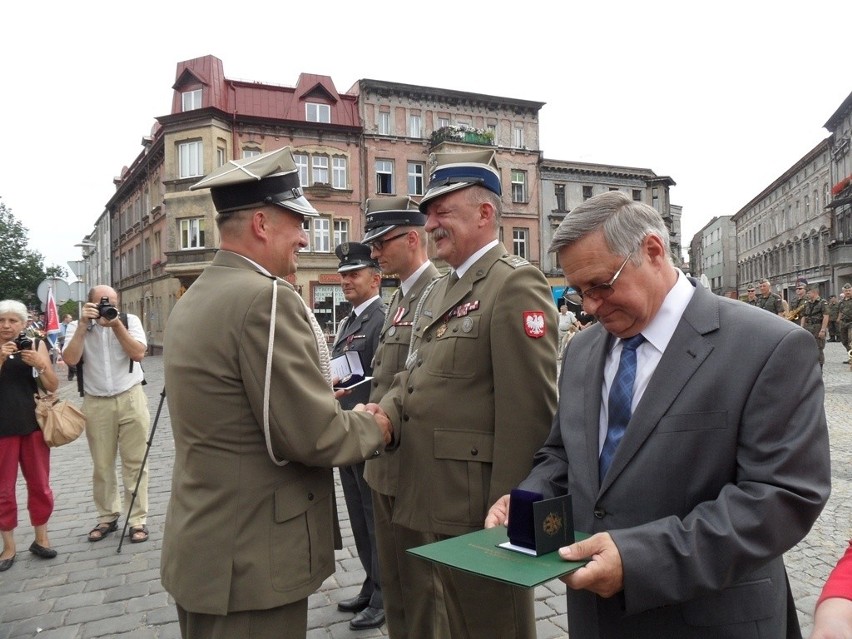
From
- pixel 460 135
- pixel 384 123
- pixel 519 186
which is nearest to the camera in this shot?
pixel 460 135

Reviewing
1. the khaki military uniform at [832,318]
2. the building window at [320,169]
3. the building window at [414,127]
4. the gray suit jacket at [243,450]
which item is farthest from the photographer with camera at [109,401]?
the building window at [414,127]

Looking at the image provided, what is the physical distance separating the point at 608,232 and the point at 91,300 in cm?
555

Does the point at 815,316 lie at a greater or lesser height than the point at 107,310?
lesser

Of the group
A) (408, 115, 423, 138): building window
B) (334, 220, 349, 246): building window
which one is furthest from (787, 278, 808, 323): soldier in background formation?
(408, 115, 423, 138): building window

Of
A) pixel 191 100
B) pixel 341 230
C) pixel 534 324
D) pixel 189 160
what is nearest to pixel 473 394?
pixel 534 324

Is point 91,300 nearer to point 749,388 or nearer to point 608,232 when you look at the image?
point 608,232

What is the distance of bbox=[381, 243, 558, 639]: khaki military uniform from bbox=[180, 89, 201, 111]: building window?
3236 cm

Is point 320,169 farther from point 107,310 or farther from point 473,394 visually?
point 473,394

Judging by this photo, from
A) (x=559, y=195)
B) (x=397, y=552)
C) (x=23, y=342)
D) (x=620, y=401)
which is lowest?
(x=397, y=552)

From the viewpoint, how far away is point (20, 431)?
5.27 metres

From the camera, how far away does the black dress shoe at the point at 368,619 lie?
12.5 ft

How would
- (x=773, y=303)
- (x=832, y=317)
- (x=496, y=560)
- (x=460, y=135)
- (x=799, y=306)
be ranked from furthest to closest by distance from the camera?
(x=460, y=135) < (x=832, y=317) < (x=799, y=306) < (x=773, y=303) < (x=496, y=560)

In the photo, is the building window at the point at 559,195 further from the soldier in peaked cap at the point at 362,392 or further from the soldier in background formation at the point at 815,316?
the soldier in peaked cap at the point at 362,392

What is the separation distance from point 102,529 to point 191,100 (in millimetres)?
30173
